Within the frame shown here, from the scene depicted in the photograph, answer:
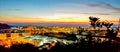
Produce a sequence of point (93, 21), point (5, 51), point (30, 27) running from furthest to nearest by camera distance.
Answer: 1. point (93, 21)
2. point (30, 27)
3. point (5, 51)

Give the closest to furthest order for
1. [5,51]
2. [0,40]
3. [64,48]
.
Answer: [64,48] < [5,51] < [0,40]

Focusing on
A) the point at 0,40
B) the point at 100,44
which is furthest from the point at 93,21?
the point at 100,44

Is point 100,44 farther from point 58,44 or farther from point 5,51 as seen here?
point 5,51

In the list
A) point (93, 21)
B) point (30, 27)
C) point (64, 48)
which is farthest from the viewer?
point (93, 21)

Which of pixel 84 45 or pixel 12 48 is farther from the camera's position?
pixel 12 48

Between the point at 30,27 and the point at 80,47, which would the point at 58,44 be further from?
the point at 30,27

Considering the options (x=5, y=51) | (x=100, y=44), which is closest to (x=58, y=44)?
(x=100, y=44)

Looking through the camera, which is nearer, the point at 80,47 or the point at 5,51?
the point at 80,47

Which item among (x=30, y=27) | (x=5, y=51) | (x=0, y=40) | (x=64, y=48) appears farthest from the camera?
(x=30, y=27)
